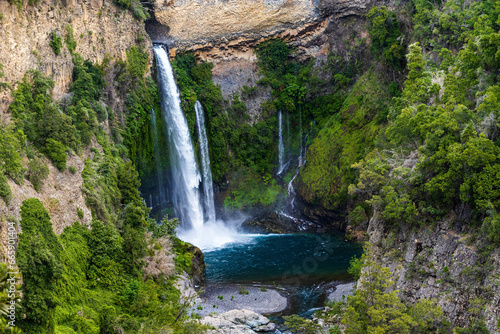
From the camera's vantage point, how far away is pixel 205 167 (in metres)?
41.6

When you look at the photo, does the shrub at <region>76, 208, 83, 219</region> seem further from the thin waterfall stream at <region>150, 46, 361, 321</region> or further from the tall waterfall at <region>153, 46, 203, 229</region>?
the tall waterfall at <region>153, 46, 203, 229</region>

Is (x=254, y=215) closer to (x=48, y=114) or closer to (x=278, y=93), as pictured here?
(x=278, y=93)

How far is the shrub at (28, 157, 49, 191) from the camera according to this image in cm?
1930

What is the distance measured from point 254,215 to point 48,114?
926 inches

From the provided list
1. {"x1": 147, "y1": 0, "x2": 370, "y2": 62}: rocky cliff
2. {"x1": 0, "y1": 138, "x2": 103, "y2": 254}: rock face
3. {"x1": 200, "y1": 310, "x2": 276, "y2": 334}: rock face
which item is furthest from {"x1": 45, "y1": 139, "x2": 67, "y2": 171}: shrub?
{"x1": 147, "y1": 0, "x2": 370, "y2": 62}: rocky cliff

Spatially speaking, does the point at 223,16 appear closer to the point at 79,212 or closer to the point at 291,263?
the point at 291,263

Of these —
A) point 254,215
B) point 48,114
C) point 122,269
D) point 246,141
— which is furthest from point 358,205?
point 48,114

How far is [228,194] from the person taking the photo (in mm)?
43750

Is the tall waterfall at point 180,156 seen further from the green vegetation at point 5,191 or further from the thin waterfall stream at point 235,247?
the green vegetation at point 5,191

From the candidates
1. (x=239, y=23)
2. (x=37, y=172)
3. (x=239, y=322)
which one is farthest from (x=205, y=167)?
(x=37, y=172)

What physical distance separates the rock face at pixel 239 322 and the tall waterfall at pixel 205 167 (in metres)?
19.2

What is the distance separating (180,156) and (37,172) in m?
19.6

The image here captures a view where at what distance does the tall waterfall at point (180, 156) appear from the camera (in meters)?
38.7

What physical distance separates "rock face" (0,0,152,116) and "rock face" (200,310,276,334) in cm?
1304
